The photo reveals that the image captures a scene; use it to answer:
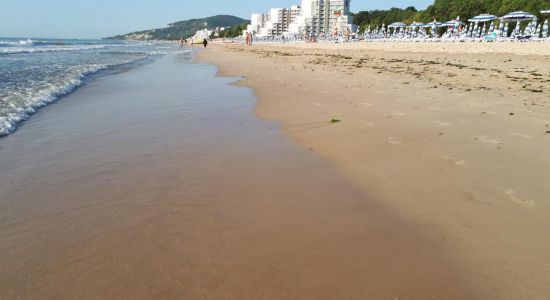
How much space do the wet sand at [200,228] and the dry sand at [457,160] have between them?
0.36ft

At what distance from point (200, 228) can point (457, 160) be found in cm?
269

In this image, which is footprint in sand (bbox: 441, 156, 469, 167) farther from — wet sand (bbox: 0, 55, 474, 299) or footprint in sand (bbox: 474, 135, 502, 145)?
wet sand (bbox: 0, 55, 474, 299)

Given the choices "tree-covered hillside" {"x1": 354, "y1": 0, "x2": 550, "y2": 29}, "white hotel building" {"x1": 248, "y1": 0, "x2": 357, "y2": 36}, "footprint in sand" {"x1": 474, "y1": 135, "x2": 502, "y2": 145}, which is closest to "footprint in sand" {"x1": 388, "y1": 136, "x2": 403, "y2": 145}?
"footprint in sand" {"x1": 474, "y1": 135, "x2": 502, "y2": 145}

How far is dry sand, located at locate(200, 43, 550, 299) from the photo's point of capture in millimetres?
2039

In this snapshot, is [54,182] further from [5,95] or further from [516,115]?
[516,115]

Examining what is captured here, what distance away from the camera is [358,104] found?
6535mm

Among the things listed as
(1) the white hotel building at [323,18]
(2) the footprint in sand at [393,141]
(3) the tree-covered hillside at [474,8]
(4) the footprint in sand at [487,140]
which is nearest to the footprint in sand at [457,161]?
(2) the footprint in sand at [393,141]

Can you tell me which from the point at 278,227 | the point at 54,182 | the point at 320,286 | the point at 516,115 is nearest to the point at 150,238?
the point at 278,227

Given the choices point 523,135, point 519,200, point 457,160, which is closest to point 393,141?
point 457,160

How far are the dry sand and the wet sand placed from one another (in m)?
0.11

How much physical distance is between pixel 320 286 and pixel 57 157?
11.3 ft

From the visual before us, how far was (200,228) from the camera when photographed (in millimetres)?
2400

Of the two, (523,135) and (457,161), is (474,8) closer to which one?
(523,135)

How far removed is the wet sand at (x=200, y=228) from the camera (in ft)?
6.02
